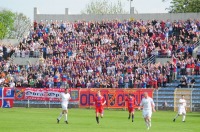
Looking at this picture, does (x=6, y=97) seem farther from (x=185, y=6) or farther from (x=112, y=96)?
(x=185, y=6)

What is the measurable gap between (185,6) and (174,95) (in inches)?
1880

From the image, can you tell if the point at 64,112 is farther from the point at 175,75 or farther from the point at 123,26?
the point at 123,26

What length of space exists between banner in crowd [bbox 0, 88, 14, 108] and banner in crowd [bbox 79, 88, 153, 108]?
6.70 m

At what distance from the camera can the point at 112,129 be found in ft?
115

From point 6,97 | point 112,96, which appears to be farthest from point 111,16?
point 6,97

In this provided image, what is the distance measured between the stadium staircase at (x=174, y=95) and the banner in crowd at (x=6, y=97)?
1363cm

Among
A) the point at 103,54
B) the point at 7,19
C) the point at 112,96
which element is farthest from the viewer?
the point at 7,19

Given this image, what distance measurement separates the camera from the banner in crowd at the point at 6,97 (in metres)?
62.3

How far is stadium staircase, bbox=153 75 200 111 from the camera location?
2245 inches

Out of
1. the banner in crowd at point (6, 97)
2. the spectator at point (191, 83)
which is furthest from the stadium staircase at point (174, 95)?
→ the banner in crowd at point (6, 97)

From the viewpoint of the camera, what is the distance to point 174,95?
2295 inches

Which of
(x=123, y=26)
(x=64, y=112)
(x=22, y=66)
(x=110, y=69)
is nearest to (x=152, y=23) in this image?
(x=123, y=26)

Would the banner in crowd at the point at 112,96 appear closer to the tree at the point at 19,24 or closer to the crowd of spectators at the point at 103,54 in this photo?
the crowd of spectators at the point at 103,54

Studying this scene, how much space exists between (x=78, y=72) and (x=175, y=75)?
10103 mm
